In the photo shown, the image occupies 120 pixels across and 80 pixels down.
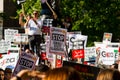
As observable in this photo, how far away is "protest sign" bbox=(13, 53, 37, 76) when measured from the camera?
315 inches

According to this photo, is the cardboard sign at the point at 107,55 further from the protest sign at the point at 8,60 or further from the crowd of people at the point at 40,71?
the protest sign at the point at 8,60

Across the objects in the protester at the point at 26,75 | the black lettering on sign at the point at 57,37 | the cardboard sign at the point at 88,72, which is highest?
the black lettering on sign at the point at 57,37

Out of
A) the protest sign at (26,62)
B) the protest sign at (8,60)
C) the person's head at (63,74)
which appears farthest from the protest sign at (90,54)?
the person's head at (63,74)

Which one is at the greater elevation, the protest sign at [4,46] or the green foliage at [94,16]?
the green foliage at [94,16]

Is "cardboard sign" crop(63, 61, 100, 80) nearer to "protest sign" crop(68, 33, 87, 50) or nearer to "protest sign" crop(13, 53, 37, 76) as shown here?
"protest sign" crop(13, 53, 37, 76)

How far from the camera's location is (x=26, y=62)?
320 inches

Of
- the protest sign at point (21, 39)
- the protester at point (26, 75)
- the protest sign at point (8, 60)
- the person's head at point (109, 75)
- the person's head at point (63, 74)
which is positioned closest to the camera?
the person's head at point (63, 74)

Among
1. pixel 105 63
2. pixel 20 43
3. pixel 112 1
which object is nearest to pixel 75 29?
pixel 112 1

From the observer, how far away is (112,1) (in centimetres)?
1906

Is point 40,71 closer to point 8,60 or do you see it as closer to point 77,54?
point 8,60

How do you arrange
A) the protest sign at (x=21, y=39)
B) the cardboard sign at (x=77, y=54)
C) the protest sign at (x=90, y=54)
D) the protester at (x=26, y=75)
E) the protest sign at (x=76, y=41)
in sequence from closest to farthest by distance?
1. the protester at (x=26, y=75)
2. the cardboard sign at (x=77, y=54)
3. the protest sign at (x=90, y=54)
4. the protest sign at (x=76, y=41)
5. the protest sign at (x=21, y=39)

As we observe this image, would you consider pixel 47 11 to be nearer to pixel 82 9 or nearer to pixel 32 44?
pixel 32 44

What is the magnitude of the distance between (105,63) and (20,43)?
3.53 metres

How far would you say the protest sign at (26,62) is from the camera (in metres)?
8.00
